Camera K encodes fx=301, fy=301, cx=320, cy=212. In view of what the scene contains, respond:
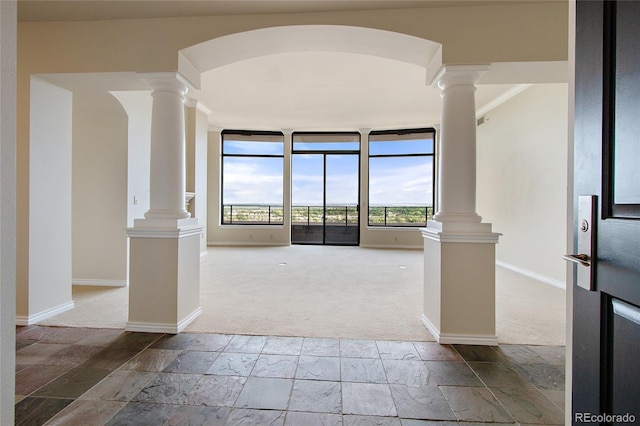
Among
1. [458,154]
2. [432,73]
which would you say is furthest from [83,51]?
[458,154]

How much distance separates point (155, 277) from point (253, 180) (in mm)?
5796

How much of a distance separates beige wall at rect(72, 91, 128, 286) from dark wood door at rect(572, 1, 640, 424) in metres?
4.47

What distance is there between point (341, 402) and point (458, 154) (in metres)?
2.07

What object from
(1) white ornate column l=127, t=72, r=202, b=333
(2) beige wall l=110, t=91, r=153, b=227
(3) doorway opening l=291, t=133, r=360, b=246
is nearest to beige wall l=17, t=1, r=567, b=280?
(1) white ornate column l=127, t=72, r=202, b=333

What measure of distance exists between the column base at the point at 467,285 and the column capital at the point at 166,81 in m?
2.58

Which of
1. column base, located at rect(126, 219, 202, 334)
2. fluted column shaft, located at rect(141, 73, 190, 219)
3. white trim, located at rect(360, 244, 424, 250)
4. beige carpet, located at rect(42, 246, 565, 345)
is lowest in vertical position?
beige carpet, located at rect(42, 246, 565, 345)

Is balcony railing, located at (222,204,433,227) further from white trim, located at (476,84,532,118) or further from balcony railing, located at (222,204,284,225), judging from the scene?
white trim, located at (476,84,532,118)

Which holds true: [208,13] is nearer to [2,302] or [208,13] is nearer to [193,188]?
[2,302]

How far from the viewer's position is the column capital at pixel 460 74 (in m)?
2.45

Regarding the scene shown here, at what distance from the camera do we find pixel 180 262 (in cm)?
259

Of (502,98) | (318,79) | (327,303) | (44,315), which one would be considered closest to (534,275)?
(502,98)

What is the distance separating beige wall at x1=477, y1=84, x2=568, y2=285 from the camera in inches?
163

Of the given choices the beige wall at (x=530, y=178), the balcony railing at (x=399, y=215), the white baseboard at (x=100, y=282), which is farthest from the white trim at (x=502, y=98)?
the white baseboard at (x=100, y=282)

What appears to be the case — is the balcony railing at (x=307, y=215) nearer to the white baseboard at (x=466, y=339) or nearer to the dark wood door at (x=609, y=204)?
the white baseboard at (x=466, y=339)
